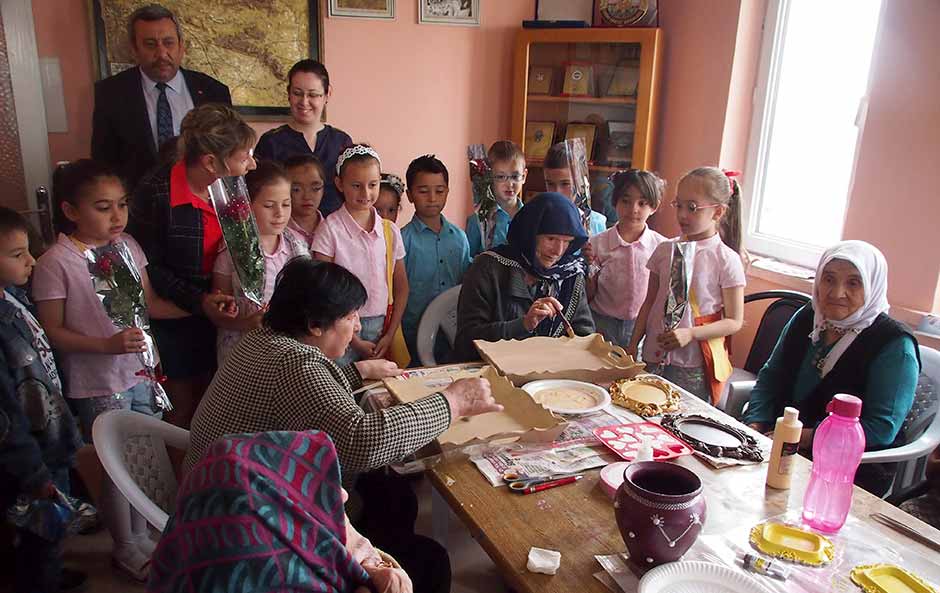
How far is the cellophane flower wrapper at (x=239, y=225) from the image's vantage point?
6.84ft

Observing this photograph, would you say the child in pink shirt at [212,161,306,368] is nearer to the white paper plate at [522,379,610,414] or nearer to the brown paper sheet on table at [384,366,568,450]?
the brown paper sheet on table at [384,366,568,450]

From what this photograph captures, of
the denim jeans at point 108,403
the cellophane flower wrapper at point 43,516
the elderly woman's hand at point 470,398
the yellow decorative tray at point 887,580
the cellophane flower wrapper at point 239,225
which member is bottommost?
the cellophane flower wrapper at point 43,516

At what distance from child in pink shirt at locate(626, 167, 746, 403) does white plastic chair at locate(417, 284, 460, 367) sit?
2.39ft

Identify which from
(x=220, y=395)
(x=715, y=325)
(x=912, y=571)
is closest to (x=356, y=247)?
(x=220, y=395)

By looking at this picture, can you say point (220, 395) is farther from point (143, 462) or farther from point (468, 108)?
point (468, 108)

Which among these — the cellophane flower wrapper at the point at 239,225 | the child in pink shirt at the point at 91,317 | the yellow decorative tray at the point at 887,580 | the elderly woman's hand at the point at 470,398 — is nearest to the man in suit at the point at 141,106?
the child in pink shirt at the point at 91,317

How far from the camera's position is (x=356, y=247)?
257cm

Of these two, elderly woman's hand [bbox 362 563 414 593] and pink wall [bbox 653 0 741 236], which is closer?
elderly woman's hand [bbox 362 563 414 593]

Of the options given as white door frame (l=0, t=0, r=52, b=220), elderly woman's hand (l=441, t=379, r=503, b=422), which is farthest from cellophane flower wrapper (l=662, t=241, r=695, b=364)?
white door frame (l=0, t=0, r=52, b=220)

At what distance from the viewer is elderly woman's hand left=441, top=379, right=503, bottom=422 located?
1.52 m

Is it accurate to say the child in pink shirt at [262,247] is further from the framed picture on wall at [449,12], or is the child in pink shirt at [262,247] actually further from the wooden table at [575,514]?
the framed picture on wall at [449,12]

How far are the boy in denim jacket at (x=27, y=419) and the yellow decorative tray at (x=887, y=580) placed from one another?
82.2 inches

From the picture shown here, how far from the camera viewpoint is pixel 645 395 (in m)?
1.79

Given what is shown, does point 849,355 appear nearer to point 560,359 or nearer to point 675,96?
point 560,359
